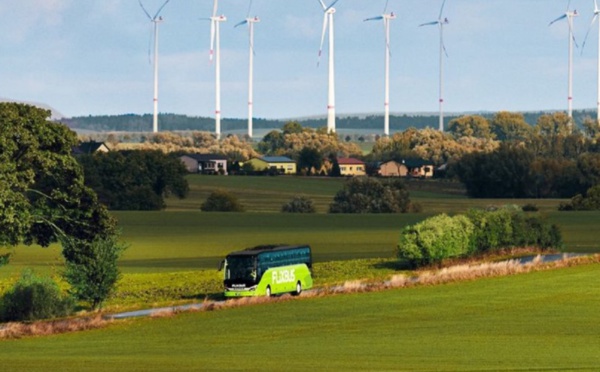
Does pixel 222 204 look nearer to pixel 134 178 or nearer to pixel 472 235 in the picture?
pixel 134 178

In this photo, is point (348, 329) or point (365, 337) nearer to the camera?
point (365, 337)

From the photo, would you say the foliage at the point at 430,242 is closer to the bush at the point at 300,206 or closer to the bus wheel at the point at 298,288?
the bus wheel at the point at 298,288

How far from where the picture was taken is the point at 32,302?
65.5 m

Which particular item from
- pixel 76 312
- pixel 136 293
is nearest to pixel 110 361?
pixel 76 312

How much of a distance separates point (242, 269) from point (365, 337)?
22344 millimetres

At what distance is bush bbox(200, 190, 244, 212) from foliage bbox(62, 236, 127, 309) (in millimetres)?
95011

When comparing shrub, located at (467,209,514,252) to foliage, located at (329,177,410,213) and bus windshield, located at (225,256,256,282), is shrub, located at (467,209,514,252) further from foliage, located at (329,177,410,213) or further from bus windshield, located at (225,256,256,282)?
foliage, located at (329,177,410,213)

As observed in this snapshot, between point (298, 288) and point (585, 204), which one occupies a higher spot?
point (585, 204)

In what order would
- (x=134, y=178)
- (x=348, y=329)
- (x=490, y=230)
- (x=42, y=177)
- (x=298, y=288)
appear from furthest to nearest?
1. (x=134, y=178)
2. (x=490, y=230)
3. (x=42, y=177)
4. (x=298, y=288)
5. (x=348, y=329)

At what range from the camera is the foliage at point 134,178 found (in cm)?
17000

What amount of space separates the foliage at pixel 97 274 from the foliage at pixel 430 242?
21.0m

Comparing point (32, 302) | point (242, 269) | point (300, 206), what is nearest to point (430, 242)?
point (242, 269)

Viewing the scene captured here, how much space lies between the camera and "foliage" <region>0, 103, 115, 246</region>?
74.6 metres

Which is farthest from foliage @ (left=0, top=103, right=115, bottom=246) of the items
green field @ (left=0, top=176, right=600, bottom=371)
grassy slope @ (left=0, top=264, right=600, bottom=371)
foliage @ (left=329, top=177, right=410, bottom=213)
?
foliage @ (left=329, top=177, right=410, bottom=213)
